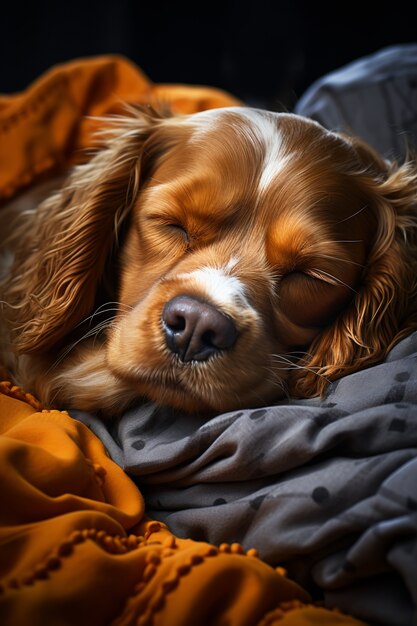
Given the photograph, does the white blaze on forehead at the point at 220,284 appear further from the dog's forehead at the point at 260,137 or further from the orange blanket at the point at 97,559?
the orange blanket at the point at 97,559

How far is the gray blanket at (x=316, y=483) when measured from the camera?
115 centimetres

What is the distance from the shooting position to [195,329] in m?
1.41

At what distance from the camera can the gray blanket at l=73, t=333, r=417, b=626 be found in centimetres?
115

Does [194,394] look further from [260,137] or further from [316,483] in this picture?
[260,137]

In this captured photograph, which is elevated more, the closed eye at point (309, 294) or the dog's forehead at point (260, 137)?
the dog's forehead at point (260, 137)

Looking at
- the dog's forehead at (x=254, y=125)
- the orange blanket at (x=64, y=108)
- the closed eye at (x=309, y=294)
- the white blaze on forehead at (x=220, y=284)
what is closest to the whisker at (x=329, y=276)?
the closed eye at (x=309, y=294)

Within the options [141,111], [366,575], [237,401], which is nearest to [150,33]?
[141,111]

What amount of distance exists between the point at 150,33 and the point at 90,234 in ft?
7.57

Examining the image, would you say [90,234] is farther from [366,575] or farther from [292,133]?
[366,575]

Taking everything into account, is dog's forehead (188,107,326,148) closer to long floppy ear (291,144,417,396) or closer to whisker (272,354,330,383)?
long floppy ear (291,144,417,396)

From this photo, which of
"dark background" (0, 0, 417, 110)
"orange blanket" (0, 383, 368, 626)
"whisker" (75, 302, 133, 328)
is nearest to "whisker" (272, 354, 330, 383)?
"whisker" (75, 302, 133, 328)

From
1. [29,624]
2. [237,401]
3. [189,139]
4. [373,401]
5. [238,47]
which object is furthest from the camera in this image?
[238,47]

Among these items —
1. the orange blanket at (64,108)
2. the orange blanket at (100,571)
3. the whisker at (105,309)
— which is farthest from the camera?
the orange blanket at (64,108)

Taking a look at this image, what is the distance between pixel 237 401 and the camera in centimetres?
149
